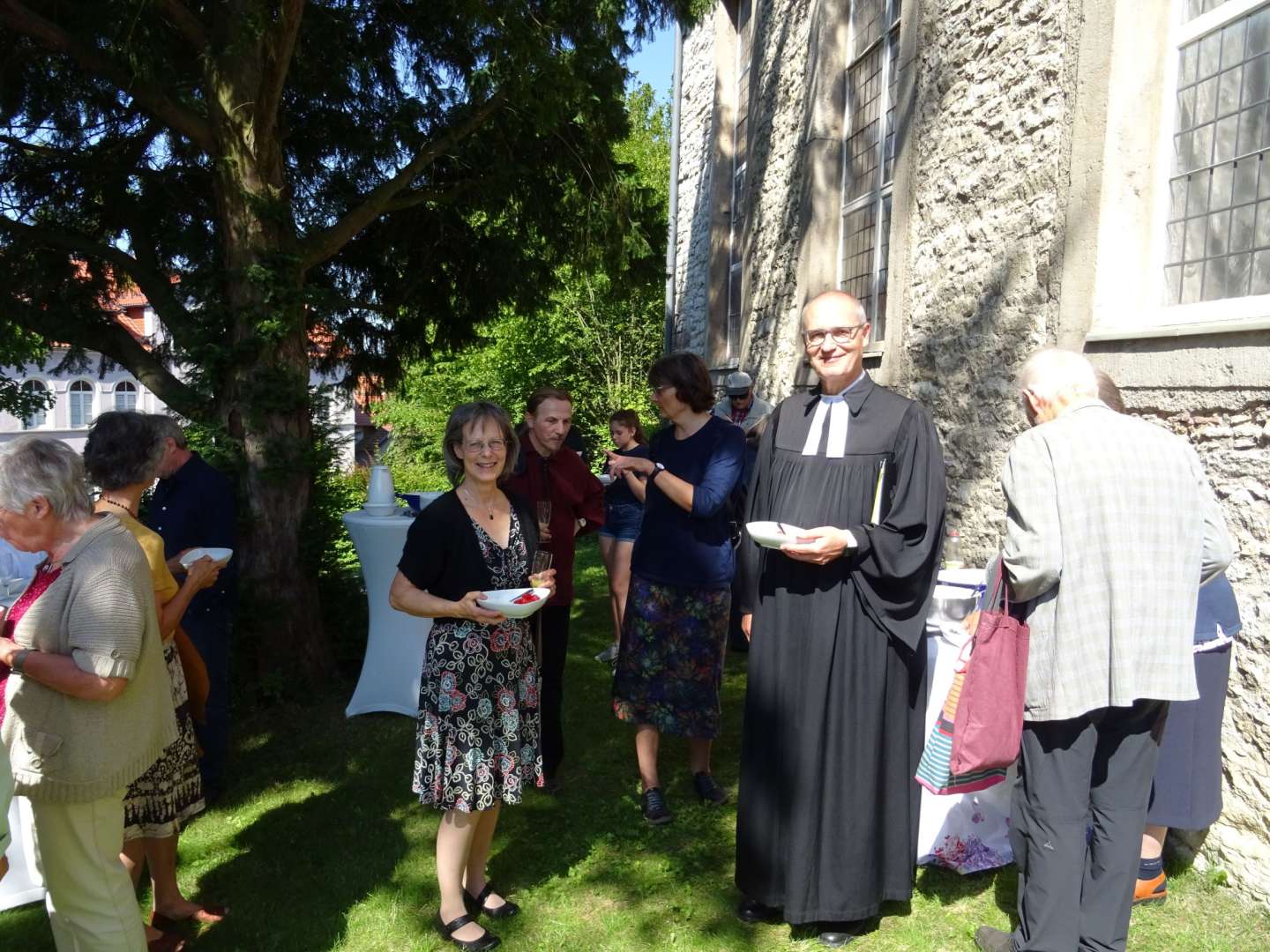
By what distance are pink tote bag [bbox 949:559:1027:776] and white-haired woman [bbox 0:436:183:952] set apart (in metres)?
2.28

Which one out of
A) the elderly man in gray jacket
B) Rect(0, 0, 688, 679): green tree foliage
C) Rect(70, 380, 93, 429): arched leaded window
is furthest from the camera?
Rect(70, 380, 93, 429): arched leaded window

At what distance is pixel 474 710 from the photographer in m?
3.02

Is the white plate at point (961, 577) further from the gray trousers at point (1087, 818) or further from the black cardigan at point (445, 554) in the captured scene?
the black cardigan at point (445, 554)

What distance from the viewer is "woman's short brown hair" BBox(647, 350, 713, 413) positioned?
396 centimetres

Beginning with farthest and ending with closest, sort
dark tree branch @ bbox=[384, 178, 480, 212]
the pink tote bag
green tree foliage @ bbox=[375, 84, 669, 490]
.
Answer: green tree foliage @ bbox=[375, 84, 669, 490] → dark tree branch @ bbox=[384, 178, 480, 212] → the pink tote bag

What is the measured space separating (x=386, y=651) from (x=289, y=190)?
3.12 metres

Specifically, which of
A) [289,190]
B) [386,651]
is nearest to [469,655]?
[386,651]

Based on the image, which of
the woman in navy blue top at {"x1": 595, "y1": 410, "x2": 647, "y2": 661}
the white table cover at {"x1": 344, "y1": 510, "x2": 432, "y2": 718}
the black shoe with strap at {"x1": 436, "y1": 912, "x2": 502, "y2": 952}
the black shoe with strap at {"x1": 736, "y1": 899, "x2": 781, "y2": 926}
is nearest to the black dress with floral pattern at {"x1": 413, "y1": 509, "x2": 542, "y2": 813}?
the black shoe with strap at {"x1": 436, "y1": 912, "x2": 502, "y2": 952}

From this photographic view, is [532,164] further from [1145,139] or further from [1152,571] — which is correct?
[1152,571]

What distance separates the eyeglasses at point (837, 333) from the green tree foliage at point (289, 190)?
10.3 feet

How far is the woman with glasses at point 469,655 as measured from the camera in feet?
9.79

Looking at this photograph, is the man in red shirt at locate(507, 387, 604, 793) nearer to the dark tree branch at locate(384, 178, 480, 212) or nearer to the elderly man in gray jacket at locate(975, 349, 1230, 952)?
the elderly man in gray jacket at locate(975, 349, 1230, 952)

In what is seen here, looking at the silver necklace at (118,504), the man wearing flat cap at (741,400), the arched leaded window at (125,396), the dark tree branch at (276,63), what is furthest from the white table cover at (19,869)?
the arched leaded window at (125,396)

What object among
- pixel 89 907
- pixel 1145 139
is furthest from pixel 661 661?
pixel 1145 139
